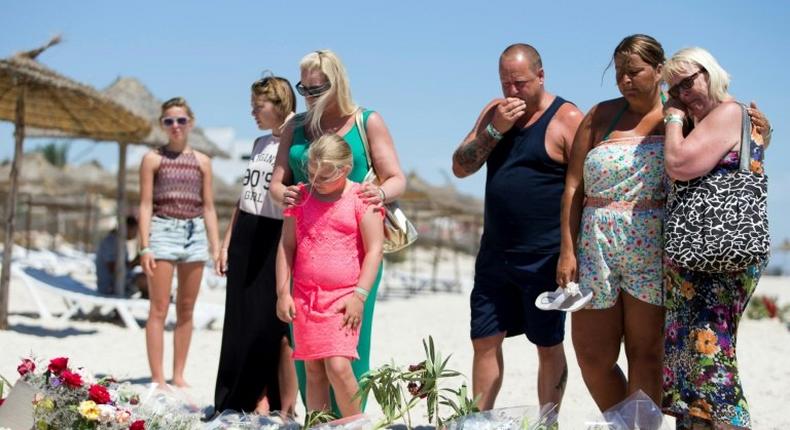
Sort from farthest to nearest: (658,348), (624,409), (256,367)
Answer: (256,367) < (658,348) < (624,409)

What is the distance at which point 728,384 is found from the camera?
3.34 m

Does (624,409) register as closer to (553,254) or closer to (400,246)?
(553,254)

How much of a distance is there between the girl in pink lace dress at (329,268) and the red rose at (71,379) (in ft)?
2.90

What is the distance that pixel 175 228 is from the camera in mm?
5629

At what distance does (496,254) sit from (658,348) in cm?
84

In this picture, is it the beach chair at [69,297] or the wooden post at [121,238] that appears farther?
the wooden post at [121,238]

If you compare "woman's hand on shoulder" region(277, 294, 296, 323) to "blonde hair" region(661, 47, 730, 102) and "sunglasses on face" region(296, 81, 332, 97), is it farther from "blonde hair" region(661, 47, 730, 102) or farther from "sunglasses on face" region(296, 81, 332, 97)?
"blonde hair" region(661, 47, 730, 102)

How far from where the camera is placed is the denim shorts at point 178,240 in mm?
5543

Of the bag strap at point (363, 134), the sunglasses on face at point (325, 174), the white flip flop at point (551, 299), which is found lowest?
the white flip flop at point (551, 299)

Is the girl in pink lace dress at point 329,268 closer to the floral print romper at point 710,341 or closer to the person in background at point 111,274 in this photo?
the floral print romper at point 710,341

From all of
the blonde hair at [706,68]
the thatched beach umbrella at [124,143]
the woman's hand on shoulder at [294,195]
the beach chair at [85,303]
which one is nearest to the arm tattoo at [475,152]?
the woman's hand on shoulder at [294,195]

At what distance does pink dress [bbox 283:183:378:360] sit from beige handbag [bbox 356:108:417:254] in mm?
167

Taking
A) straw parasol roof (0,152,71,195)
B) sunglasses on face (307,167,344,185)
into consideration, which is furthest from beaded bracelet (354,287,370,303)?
straw parasol roof (0,152,71,195)

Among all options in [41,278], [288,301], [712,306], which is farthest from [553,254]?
[41,278]
